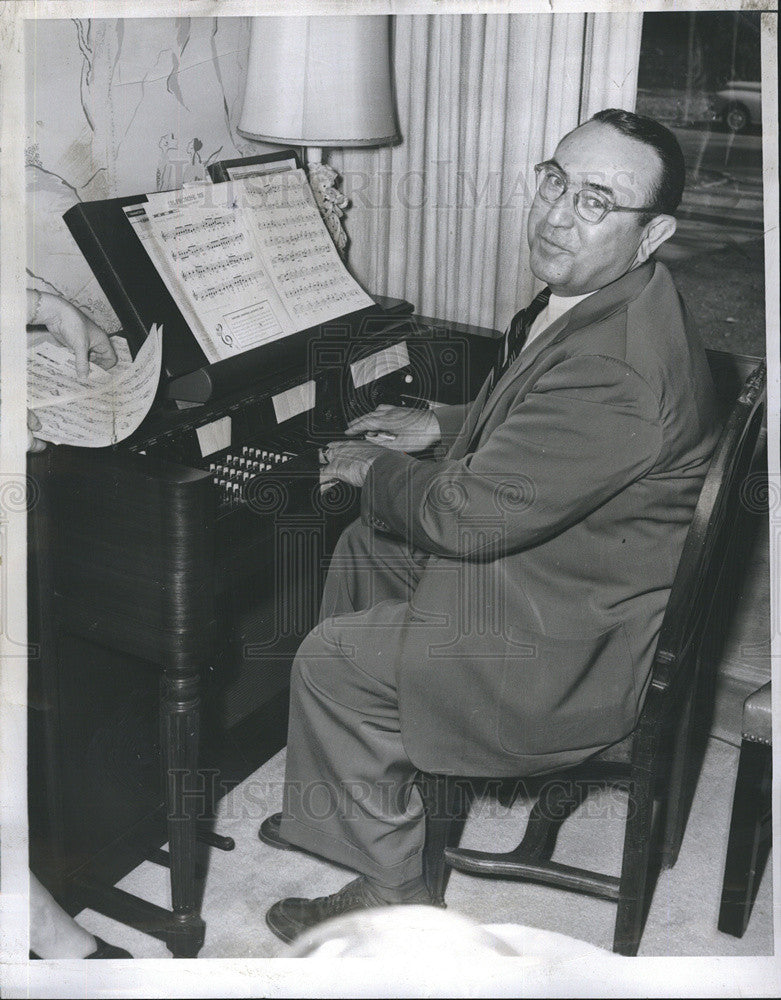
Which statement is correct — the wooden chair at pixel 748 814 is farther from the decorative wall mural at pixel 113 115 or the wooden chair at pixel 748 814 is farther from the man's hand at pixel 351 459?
the decorative wall mural at pixel 113 115

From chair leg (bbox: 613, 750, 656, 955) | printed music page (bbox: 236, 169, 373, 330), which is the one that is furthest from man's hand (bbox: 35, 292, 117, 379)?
chair leg (bbox: 613, 750, 656, 955)

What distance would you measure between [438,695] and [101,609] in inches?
23.9

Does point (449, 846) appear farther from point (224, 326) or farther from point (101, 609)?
point (224, 326)

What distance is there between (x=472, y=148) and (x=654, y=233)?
3.80ft

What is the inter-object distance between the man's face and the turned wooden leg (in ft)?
3.21

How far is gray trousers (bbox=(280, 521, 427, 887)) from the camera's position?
193 cm

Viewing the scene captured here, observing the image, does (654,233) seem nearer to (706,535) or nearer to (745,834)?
(706,535)

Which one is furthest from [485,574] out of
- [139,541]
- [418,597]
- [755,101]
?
[755,101]

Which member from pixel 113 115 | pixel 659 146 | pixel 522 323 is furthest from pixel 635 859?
pixel 113 115

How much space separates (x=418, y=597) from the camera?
75.3 inches

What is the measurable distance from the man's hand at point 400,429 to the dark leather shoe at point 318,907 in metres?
0.88

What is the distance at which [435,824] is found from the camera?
6.55 ft

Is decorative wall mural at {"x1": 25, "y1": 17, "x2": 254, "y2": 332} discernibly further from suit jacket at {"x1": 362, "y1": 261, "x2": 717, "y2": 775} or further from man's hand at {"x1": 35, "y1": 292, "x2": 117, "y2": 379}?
suit jacket at {"x1": 362, "y1": 261, "x2": 717, "y2": 775}

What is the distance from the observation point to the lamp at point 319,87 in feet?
8.20
